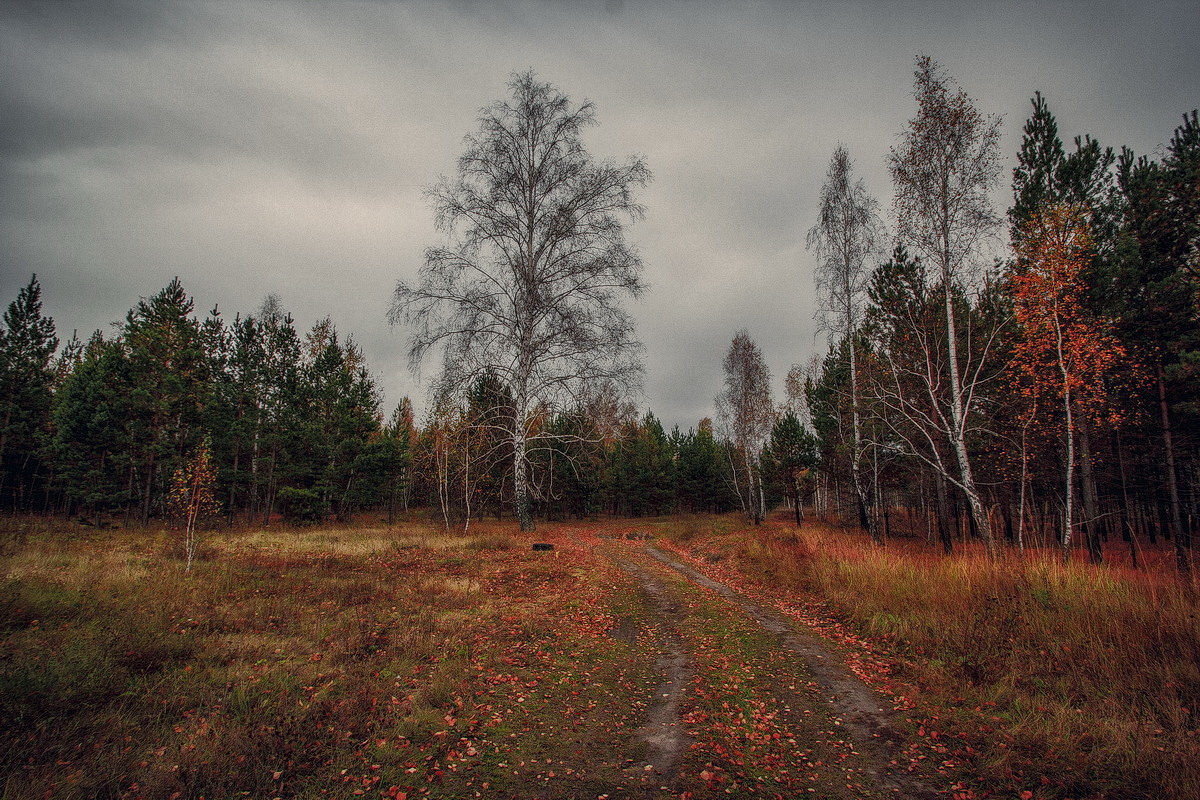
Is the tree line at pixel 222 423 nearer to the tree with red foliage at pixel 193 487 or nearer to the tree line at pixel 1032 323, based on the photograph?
the tree with red foliage at pixel 193 487

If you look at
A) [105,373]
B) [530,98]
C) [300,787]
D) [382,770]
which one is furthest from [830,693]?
[105,373]

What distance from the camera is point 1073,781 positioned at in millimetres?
Answer: 3518

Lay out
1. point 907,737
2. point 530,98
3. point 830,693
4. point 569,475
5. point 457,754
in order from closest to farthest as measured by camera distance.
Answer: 1. point 457,754
2. point 907,737
3. point 830,693
4. point 530,98
5. point 569,475

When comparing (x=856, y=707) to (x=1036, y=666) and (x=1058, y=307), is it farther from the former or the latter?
(x=1058, y=307)

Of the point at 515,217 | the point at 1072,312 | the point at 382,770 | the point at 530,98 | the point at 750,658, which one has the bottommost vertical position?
the point at 750,658

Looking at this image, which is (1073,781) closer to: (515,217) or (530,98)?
(515,217)

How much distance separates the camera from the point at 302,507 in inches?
1180

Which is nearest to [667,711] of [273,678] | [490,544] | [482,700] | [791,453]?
[482,700]

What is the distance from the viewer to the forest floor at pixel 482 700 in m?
3.56

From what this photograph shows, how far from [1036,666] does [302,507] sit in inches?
1404

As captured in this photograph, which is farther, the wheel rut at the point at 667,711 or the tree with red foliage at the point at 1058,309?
the tree with red foliage at the point at 1058,309

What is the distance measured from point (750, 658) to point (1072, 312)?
12103mm

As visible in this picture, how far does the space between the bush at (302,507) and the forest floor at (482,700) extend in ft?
71.6

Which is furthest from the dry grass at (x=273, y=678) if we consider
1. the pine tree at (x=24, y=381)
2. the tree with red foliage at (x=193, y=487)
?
the pine tree at (x=24, y=381)
